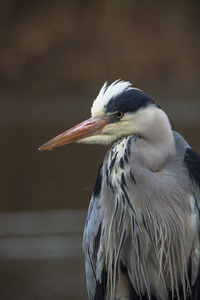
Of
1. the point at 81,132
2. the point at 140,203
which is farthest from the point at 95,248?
the point at 81,132

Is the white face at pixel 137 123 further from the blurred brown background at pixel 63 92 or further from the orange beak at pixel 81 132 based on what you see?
the blurred brown background at pixel 63 92

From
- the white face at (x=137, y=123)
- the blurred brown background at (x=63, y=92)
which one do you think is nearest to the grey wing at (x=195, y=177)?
the white face at (x=137, y=123)

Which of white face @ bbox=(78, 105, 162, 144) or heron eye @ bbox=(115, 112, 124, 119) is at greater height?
heron eye @ bbox=(115, 112, 124, 119)

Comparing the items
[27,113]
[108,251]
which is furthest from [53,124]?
[108,251]

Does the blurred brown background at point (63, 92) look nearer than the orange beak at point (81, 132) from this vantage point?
No

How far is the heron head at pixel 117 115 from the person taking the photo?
140 cm

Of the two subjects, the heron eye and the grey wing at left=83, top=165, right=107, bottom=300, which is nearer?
the heron eye

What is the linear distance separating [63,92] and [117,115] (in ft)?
4.02

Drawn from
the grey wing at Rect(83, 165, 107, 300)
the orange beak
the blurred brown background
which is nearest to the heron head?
the orange beak

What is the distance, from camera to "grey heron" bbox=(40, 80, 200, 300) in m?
1.40

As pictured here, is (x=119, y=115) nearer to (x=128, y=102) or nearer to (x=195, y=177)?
(x=128, y=102)

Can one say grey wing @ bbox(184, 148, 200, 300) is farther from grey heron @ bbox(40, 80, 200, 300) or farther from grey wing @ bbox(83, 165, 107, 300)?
grey wing @ bbox(83, 165, 107, 300)

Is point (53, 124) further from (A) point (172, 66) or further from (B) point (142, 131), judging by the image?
(B) point (142, 131)

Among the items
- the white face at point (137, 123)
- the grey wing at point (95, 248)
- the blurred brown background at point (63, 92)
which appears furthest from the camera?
the blurred brown background at point (63, 92)
